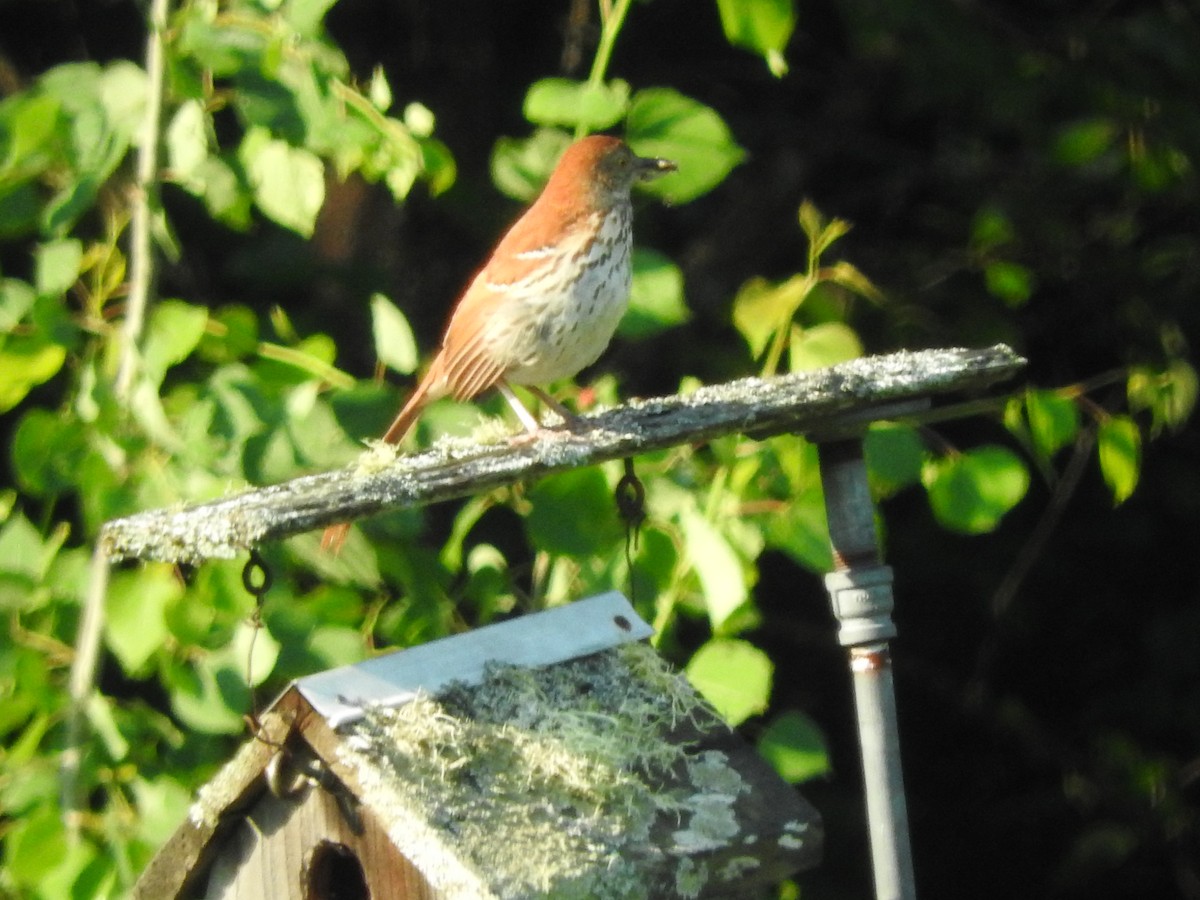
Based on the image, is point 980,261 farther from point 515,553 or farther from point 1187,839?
point 1187,839

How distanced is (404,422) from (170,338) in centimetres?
42

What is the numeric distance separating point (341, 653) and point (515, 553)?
1.15m

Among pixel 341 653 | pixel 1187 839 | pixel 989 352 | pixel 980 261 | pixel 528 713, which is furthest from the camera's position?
pixel 1187 839

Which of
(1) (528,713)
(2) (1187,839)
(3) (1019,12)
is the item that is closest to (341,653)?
(1) (528,713)

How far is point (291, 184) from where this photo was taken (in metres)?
2.70

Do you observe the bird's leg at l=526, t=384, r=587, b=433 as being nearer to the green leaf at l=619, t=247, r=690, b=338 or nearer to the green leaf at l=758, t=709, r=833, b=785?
the green leaf at l=619, t=247, r=690, b=338

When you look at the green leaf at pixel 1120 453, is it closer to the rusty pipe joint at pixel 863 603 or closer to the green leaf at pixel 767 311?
the green leaf at pixel 767 311

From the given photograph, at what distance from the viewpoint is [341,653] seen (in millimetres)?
2576

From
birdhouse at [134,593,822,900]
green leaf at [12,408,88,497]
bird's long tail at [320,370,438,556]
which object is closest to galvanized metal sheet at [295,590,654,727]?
birdhouse at [134,593,822,900]

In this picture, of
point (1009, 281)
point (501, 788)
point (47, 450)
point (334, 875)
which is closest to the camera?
point (501, 788)

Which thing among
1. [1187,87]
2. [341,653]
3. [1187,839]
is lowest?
[341,653]

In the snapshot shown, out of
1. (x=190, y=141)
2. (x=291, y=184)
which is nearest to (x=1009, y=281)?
(x=291, y=184)

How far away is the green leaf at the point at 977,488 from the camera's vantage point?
272 centimetres

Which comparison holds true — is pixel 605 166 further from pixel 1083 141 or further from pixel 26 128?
pixel 1083 141
